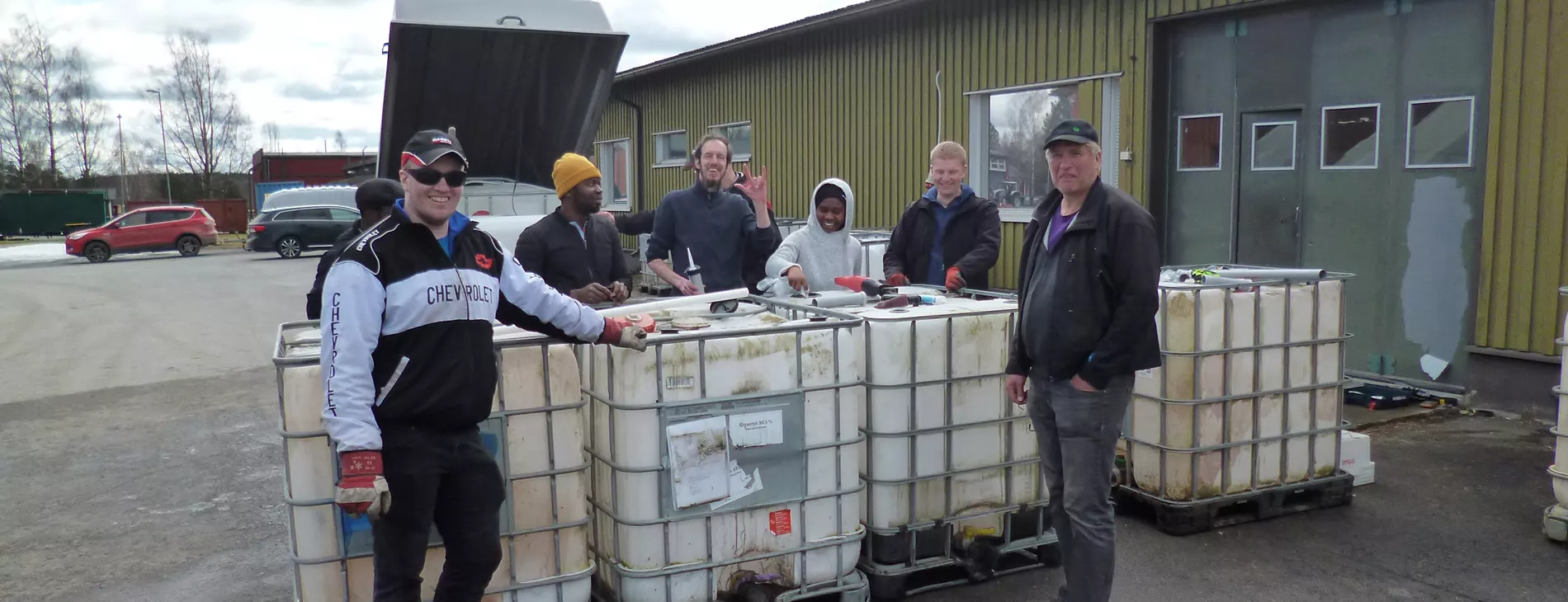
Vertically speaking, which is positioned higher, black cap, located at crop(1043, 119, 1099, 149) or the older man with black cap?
black cap, located at crop(1043, 119, 1099, 149)

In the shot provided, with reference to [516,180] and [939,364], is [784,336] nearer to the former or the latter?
[939,364]

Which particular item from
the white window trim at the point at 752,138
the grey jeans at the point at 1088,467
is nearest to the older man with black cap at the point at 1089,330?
the grey jeans at the point at 1088,467

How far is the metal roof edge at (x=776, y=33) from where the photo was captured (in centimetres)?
1268

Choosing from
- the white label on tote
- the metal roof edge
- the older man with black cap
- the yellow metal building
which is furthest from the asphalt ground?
the metal roof edge

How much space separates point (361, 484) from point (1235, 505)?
14.0ft

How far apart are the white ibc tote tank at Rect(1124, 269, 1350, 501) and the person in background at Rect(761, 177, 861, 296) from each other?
173 cm

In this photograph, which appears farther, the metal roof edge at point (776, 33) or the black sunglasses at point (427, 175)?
the metal roof edge at point (776, 33)

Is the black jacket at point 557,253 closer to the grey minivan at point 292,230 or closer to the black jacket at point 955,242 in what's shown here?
the black jacket at point 955,242

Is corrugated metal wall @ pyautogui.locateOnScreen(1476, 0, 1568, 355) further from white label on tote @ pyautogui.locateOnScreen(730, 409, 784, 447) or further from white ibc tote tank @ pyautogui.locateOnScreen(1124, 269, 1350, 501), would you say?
white label on tote @ pyautogui.locateOnScreen(730, 409, 784, 447)

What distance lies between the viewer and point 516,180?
10344 mm

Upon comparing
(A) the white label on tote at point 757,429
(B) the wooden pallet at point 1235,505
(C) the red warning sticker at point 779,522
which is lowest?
(B) the wooden pallet at point 1235,505

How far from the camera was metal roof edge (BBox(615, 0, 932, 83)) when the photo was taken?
12.7 metres

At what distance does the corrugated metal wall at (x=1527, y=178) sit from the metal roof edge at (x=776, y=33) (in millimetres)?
6309

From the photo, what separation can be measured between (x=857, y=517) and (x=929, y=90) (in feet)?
30.4
